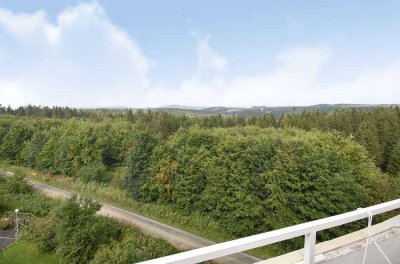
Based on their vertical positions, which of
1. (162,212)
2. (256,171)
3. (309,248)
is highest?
(309,248)

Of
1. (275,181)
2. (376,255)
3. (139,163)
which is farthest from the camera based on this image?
→ (139,163)

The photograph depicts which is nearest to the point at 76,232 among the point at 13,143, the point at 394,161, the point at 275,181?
the point at 275,181

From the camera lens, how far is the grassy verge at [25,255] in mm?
23453

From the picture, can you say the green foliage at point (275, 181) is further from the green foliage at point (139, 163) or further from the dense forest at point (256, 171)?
the green foliage at point (139, 163)

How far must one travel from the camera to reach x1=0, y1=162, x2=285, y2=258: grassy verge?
26.7m

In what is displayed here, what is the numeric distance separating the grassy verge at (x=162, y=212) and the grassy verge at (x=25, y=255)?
10.6 metres

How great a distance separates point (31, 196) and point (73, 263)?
20.1 meters

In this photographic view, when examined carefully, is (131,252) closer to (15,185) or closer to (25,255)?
(25,255)

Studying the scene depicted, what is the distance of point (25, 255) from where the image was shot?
79.6 feet

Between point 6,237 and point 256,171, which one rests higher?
point 256,171

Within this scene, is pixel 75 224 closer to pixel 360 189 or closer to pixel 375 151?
pixel 360 189

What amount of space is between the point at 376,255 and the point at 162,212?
98.0ft

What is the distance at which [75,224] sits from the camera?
22234 millimetres

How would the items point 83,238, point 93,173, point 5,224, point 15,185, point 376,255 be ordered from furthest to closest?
point 93,173 < point 15,185 < point 5,224 < point 83,238 < point 376,255
